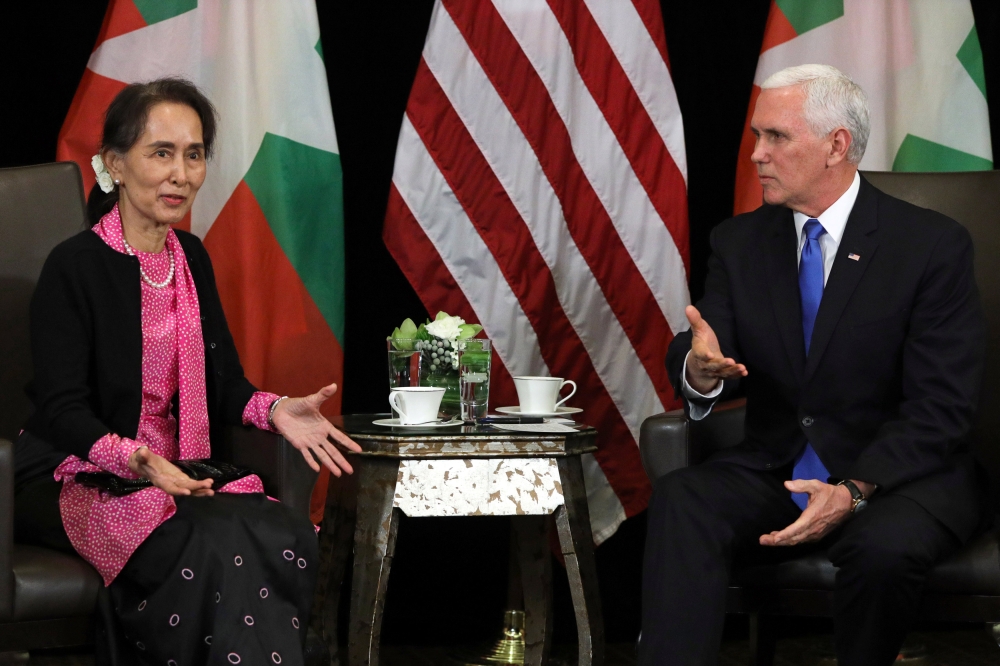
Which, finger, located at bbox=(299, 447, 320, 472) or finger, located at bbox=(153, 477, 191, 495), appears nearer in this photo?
finger, located at bbox=(153, 477, 191, 495)

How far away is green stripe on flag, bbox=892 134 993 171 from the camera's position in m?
3.05

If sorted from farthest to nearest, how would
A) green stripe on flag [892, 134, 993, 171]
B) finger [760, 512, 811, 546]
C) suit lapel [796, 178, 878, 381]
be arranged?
green stripe on flag [892, 134, 993, 171], suit lapel [796, 178, 878, 381], finger [760, 512, 811, 546]

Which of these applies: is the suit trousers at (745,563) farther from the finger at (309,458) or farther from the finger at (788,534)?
the finger at (309,458)

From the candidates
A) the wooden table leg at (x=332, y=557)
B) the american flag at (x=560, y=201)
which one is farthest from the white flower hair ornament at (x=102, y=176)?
the american flag at (x=560, y=201)

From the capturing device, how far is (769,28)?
3.09 meters

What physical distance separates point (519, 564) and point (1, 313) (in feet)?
4.19

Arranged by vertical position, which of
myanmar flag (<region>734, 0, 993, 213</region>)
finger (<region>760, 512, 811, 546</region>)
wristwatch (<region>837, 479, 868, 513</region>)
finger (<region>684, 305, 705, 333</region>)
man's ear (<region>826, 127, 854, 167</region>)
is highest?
myanmar flag (<region>734, 0, 993, 213</region>)

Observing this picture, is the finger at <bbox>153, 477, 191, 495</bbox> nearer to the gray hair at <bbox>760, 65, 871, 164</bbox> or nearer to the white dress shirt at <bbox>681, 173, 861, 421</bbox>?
the white dress shirt at <bbox>681, 173, 861, 421</bbox>

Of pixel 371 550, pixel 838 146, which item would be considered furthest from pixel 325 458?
pixel 838 146

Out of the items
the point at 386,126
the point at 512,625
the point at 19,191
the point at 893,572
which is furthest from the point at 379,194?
the point at 893,572

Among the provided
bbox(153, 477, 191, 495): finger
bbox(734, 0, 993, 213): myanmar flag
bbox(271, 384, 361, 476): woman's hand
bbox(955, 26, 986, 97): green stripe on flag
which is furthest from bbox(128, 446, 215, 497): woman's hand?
bbox(955, 26, 986, 97): green stripe on flag

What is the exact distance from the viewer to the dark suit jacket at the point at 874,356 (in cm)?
202

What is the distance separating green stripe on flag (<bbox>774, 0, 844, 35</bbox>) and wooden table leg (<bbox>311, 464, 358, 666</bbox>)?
5.65 feet

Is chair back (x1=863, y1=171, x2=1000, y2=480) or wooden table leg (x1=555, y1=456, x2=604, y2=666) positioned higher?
chair back (x1=863, y1=171, x2=1000, y2=480)
